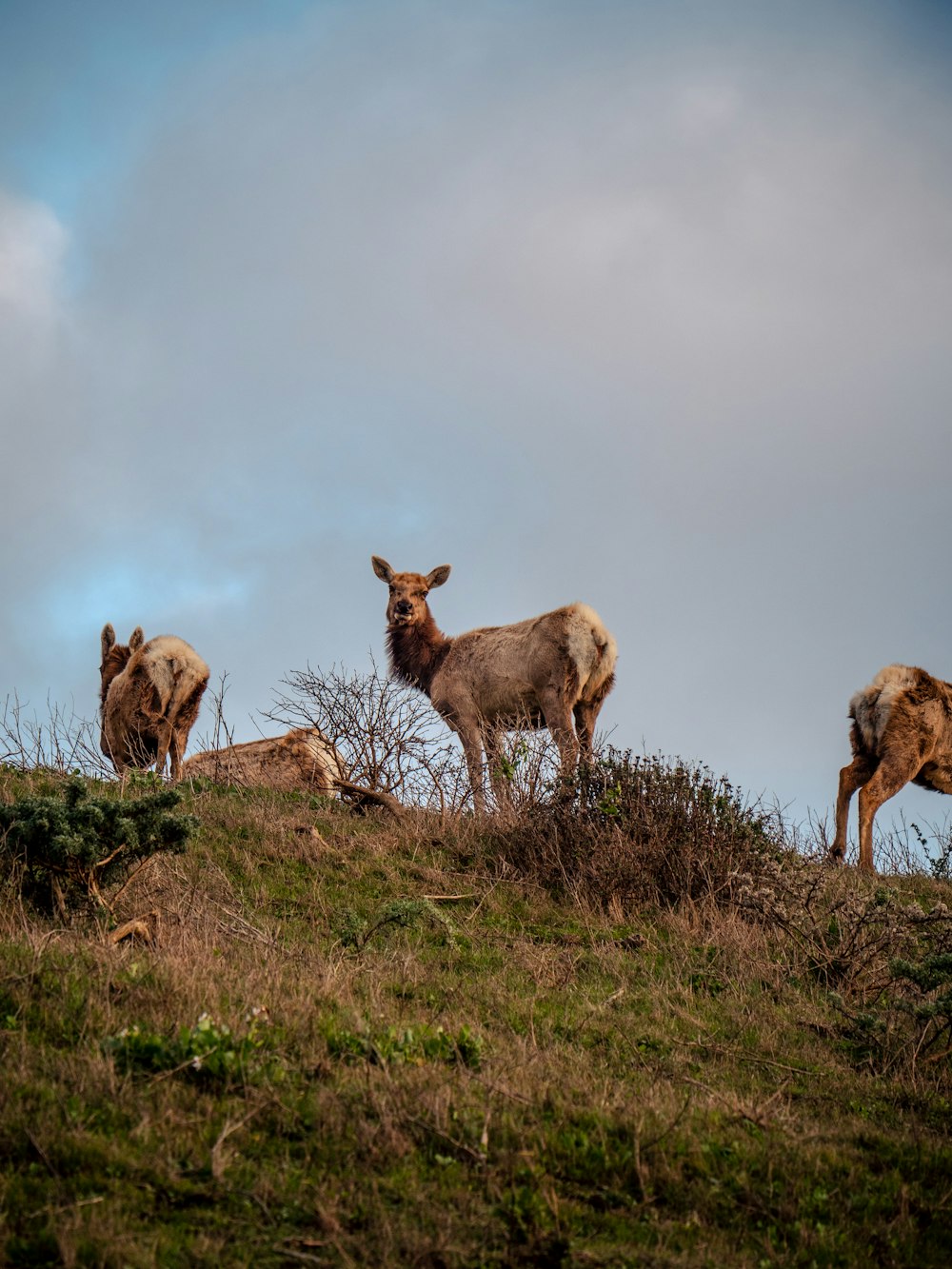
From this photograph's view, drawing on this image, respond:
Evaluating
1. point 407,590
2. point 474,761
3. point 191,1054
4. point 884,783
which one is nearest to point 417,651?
point 407,590

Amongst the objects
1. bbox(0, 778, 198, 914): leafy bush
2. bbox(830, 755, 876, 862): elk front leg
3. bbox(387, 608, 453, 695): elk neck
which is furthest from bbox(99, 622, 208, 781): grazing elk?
bbox(830, 755, 876, 862): elk front leg

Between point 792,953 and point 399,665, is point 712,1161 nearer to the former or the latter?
point 792,953

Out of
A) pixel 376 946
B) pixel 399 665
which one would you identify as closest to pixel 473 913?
pixel 376 946

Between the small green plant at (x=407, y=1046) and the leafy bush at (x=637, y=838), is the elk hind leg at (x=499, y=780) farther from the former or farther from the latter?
the small green plant at (x=407, y=1046)

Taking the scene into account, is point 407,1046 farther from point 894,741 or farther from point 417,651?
point 417,651

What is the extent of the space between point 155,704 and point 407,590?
413 centimetres

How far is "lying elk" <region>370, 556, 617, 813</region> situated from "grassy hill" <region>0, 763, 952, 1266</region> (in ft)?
18.2

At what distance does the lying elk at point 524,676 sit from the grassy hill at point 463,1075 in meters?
5.55

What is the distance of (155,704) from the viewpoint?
15562 millimetres

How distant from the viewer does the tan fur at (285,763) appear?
14.5m

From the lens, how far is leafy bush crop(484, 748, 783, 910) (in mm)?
9555

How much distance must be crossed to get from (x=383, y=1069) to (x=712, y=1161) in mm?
→ 1436

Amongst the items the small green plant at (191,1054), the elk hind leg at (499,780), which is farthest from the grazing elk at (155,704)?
the small green plant at (191,1054)

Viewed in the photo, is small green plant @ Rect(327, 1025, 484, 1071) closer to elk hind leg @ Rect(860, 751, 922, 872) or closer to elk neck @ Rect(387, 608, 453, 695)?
elk hind leg @ Rect(860, 751, 922, 872)
